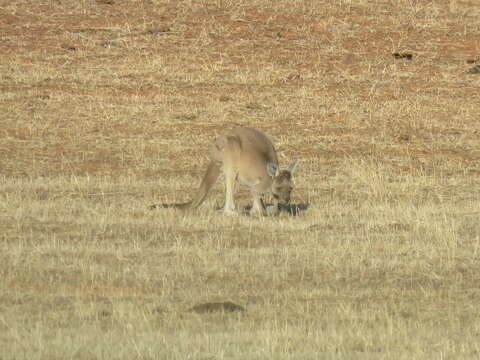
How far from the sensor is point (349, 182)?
14.7m

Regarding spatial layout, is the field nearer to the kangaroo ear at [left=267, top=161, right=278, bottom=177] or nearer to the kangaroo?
the kangaroo

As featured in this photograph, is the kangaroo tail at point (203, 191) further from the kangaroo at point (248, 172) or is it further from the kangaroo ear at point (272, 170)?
the kangaroo ear at point (272, 170)

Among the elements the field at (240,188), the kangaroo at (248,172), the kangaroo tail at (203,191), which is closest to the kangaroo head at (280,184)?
the kangaroo at (248,172)

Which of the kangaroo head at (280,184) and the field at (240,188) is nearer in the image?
the field at (240,188)

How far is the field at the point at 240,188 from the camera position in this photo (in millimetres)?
7480

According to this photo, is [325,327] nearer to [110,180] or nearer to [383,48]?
[110,180]

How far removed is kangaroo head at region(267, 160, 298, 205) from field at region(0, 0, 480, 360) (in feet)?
0.91

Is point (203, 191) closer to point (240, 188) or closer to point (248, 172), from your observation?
point (248, 172)

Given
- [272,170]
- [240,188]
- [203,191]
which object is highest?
[240,188]

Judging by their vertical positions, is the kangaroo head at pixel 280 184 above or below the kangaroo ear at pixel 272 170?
below

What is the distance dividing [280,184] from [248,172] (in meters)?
0.38

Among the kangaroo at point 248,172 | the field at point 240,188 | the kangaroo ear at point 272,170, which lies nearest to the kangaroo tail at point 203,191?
the kangaroo at point 248,172

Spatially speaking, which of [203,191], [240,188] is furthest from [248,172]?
[240,188]

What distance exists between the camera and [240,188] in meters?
14.7
